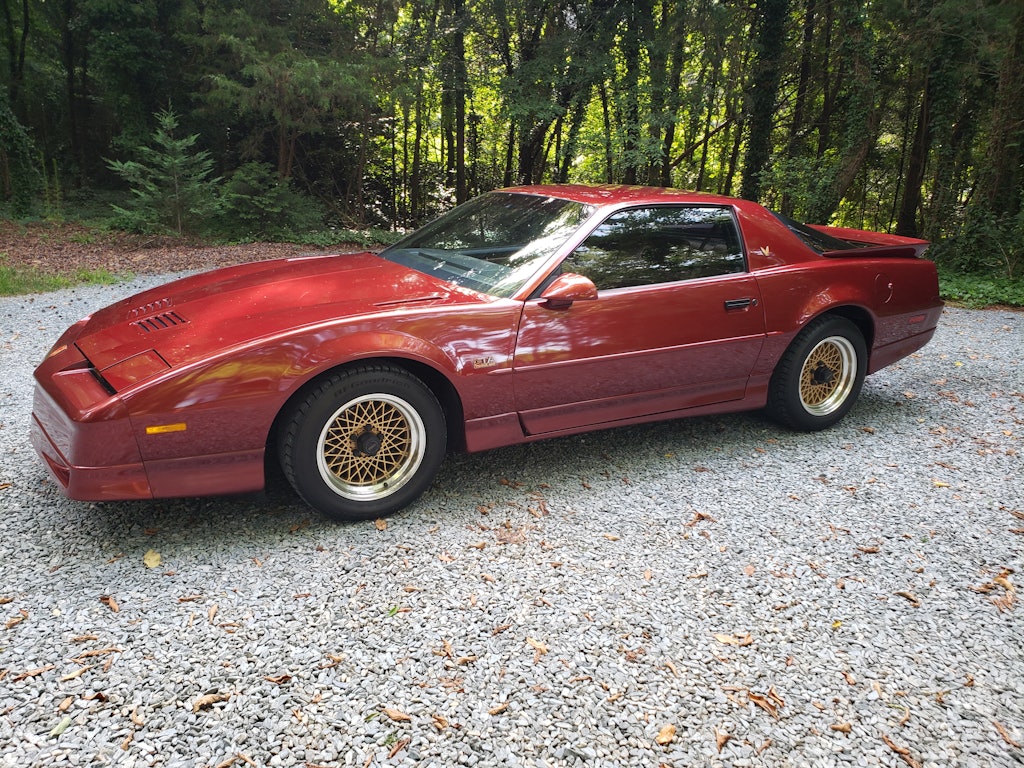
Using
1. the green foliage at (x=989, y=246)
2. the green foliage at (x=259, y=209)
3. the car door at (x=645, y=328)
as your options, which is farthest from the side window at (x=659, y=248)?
the green foliage at (x=259, y=209)

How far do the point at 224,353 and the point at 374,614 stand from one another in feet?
3.63

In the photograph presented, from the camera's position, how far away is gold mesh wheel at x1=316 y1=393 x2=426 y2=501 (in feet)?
8.84

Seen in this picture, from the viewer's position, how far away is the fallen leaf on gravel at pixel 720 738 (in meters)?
1.82

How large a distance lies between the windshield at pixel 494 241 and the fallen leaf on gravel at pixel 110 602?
187cm

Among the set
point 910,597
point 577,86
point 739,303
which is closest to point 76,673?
point 910,597

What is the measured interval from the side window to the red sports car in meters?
0.01

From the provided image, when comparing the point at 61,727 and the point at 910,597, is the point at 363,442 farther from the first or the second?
the point at 910,597

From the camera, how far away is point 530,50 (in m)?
13.4

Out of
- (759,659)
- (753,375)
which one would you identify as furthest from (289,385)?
(753,375)

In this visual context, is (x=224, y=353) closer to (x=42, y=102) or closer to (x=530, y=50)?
(x=530, y=50)

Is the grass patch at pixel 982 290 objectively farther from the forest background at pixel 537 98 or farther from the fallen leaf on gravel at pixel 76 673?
the fallen leaf on gravel at pixel 76 673

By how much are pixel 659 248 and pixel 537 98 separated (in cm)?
1043

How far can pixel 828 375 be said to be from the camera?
3986 mm

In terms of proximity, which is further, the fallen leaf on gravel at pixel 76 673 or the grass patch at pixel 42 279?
the grass patch at pixel 42 279
